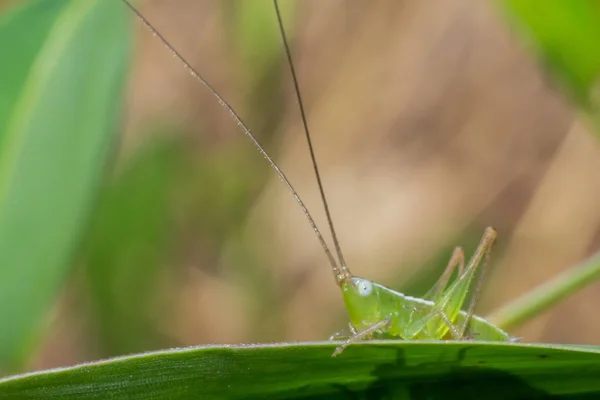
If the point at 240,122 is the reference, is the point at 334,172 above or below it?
above

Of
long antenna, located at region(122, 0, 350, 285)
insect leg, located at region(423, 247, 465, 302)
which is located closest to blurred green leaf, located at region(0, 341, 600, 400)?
long antenna, located at region(122, 0, 350, 285)

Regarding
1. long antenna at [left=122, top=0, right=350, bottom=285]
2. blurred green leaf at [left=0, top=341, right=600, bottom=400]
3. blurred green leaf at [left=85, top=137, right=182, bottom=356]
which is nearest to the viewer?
blurred green leaf at [left=0, top=341, right=600, bottom=400]

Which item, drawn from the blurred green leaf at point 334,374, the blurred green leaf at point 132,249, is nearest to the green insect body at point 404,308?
the blurred green leaf at point 334,374

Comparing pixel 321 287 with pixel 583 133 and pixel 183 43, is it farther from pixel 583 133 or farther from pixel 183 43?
pixel 183 43

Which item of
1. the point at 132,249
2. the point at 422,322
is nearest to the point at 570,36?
the point at 422,322

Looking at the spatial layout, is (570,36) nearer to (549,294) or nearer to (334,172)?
(549,294)

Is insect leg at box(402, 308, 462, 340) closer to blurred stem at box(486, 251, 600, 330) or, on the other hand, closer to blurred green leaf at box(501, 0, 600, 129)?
blurred stem at box(486, 251, 600, 330)
